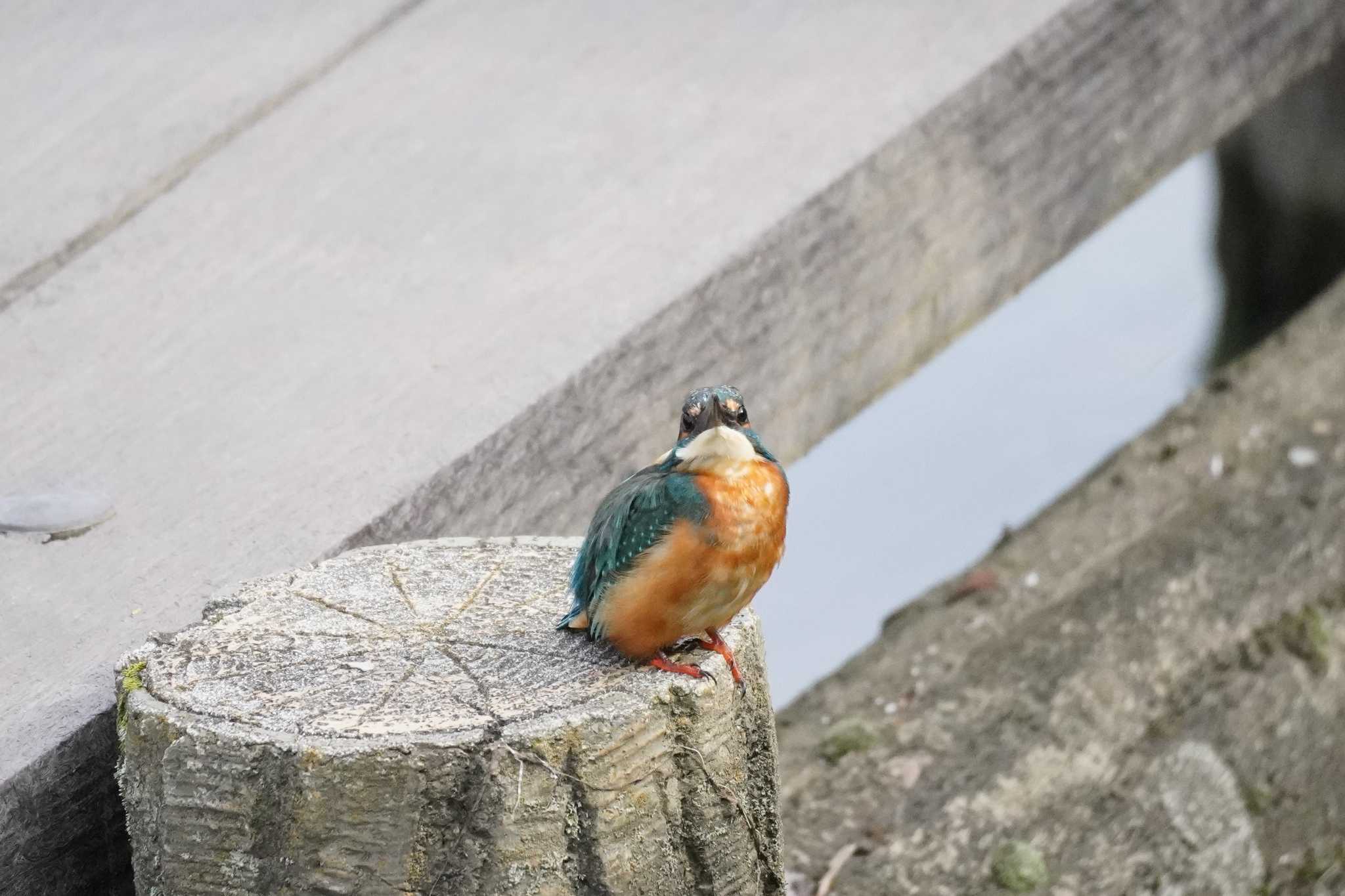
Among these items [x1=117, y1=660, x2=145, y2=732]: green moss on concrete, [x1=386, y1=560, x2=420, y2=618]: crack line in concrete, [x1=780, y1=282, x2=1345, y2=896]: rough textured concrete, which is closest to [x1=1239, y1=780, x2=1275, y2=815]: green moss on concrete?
[x1=780, y1=282, x2=1345, y2=896]: rough textured concrete

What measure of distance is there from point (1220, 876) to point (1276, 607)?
58 cm

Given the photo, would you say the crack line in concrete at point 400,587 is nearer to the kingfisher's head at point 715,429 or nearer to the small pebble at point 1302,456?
the kingfisher's head at point 715,429

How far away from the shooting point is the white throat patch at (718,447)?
1.68 m

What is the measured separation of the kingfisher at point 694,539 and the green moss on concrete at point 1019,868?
1.03 m

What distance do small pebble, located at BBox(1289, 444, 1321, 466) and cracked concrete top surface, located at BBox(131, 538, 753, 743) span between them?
1.91 meters

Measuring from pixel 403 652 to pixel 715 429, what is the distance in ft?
1.34

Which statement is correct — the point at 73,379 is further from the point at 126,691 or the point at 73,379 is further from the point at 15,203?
the point at 126,691

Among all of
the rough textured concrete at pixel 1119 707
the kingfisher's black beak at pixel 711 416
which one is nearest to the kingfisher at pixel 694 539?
the kingfisher's black beak at pixel 711 416

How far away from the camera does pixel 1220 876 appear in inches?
102

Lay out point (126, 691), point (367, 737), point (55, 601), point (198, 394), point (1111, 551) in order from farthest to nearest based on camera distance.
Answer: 1. point (1111, 551)
2. point (198, 394)
3. point (55, 601)
4. point (126, 691)
5. point (367, 737)

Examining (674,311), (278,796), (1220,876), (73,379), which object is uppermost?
(73,379)

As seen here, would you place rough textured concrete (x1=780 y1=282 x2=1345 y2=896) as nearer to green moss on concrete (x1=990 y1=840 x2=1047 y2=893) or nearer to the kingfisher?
green moss on concrete (x1=990 y1=840 x2=1047 y2=893)

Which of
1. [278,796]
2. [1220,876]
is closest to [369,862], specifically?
[278,796]

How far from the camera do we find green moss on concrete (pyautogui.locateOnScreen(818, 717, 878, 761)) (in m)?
2.82
